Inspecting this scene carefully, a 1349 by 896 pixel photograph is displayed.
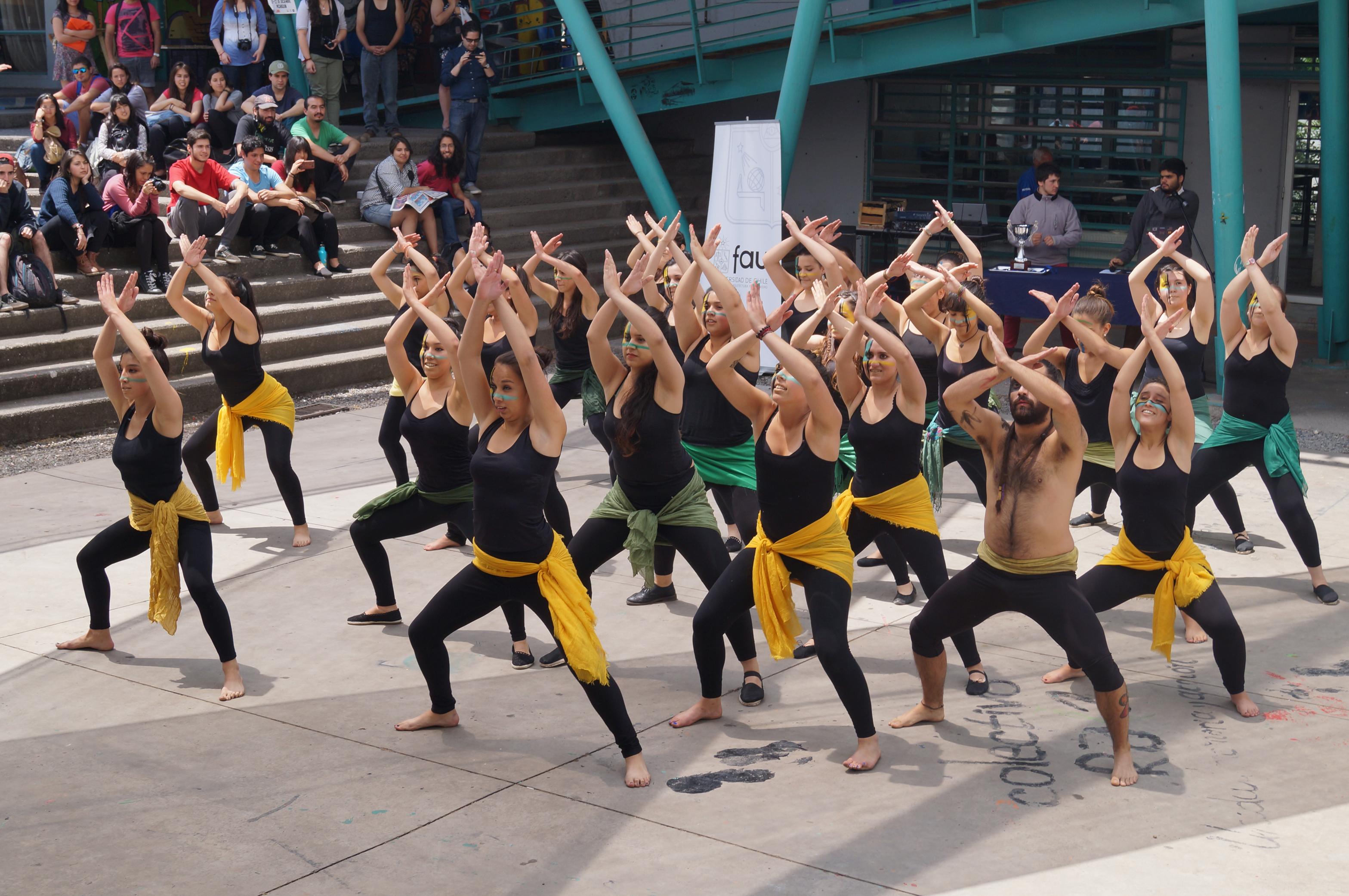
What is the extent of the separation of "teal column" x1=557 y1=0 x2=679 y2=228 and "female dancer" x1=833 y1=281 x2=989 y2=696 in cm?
836

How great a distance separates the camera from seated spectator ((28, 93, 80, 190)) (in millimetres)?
12461

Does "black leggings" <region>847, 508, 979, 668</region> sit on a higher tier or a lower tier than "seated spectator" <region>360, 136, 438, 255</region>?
lower

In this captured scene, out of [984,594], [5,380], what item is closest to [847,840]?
[984,594]

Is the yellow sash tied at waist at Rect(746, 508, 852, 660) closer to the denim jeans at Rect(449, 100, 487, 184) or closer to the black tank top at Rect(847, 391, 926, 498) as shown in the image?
the black tank top at Rect(847, 391, 926, 498)

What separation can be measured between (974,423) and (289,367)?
8767mm

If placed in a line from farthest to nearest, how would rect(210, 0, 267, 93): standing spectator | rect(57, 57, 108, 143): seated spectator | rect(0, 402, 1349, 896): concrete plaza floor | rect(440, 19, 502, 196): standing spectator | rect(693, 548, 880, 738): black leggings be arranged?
rect(440, 19, 502, 196): standing spectator < rect(210, 0, 267, 93): standing spectator < rect(57, 57, 108, 143): seated spectator < rect(693, 548, 880, 738): black leggings < rect(0, 402, 1349, 896): concrete plaza floor

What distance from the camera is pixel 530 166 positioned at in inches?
697

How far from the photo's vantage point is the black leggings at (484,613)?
5234mm

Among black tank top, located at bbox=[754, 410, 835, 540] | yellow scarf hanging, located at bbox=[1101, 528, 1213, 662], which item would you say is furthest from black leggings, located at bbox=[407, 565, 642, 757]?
yellow scarf hanging, located at bbox=[1101, 528, 1213, 662]

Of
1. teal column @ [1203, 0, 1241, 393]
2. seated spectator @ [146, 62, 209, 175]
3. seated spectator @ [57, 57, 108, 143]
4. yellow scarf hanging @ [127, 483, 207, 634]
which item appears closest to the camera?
yellow scarf hanging @ [127, 483, 207, 634]

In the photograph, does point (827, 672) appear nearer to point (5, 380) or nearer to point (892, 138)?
point (5, 380)

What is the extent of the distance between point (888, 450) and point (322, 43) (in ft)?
38.2

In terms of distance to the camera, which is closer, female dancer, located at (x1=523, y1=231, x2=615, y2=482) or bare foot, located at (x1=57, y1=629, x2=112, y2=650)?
bare foot, located at (x1=57, y1=629, x2=112, y2=650)

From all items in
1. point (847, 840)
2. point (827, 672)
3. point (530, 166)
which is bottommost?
point (847, 840)
